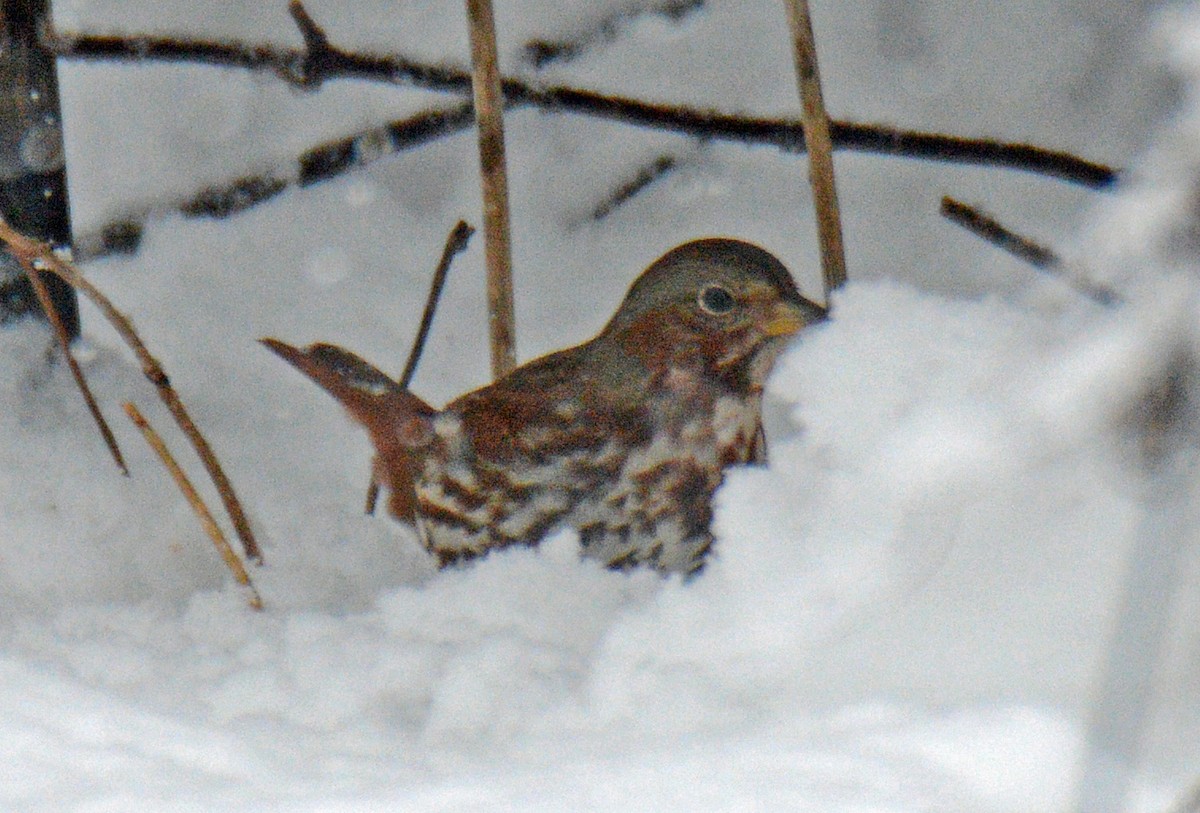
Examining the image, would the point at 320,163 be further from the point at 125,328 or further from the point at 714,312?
the point at 125,328

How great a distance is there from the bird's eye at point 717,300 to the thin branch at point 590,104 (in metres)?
0.44

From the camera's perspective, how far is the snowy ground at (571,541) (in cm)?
131

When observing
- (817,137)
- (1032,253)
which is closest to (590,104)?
(817,137)

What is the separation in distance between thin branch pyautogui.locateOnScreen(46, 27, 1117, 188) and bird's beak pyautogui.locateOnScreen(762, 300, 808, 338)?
448mm

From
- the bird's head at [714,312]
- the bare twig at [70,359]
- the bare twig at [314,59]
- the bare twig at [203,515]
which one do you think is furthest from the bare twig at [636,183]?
the bare twig at [203,515]

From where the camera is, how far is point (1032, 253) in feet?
6.61

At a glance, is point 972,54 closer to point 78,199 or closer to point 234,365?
point 234,365

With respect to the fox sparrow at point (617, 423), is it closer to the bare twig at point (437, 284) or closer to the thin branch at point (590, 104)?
the bare twig at point (437, 284)

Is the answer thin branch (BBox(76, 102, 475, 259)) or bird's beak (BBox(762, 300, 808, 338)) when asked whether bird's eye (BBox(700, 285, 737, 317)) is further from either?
thin branch (BBox(76, 102, 475, 259))

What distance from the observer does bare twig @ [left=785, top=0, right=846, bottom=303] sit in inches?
86.9

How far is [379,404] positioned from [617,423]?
44 centimetres

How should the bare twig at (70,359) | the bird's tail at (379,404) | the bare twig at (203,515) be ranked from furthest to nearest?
the bird's tail at (379,404)
the bare twig at (70,359)
the bare twig at (203,515)

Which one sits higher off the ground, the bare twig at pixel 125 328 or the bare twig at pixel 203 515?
the bare twig at pixel 125 328

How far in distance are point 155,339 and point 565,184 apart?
0.82 metres
